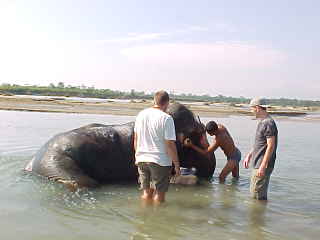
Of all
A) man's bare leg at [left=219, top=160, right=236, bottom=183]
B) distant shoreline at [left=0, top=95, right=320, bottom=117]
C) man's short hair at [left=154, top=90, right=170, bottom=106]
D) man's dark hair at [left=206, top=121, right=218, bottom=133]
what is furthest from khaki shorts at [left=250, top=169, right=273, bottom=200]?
distant shoreline at [left=0, top=95, right=320, bottom=117]

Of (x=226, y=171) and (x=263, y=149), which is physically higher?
(x=263, y=149)

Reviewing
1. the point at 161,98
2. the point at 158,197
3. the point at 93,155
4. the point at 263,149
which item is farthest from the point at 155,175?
the point at 93,155

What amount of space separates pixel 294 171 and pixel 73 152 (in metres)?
5.55

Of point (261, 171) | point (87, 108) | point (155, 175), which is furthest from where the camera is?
point (87, 108)

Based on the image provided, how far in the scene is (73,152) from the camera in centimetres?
780

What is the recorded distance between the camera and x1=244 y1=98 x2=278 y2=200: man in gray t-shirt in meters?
6.76

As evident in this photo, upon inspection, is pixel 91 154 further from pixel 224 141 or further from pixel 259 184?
pixel 259 184

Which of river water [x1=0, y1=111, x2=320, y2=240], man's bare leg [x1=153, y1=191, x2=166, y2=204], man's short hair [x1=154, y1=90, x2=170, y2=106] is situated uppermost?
man's short hair [x1=154, y1=90, x2=170, y2=106]

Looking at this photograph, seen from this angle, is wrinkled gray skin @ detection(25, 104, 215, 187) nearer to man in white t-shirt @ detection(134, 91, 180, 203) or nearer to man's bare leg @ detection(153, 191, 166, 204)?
man's bare leg @ detection(153, 191, 166, 204)

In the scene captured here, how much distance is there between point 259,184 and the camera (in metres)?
7.09

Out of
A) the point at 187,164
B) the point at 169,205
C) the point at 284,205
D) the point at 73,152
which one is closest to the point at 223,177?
the point at 187,164

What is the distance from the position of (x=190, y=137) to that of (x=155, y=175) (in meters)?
Result: 3.06

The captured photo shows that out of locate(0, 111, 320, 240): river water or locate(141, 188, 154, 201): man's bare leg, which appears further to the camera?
locate(141, 188, 154, 201): man's bare leg

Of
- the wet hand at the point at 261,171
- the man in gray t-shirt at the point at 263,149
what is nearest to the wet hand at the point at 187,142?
the man in gray t-shirt at the point at 263,149
